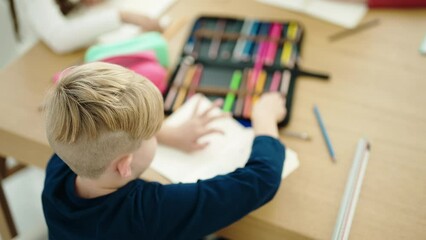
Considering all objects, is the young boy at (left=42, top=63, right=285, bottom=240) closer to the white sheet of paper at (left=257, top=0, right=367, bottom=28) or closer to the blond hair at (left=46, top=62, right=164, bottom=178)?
the blond hair at (left=46, top=62, right=164, bottom=178)

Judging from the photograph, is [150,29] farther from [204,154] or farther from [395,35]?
[395,35]

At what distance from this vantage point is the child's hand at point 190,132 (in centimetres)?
87

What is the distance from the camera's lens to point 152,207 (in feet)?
2.38

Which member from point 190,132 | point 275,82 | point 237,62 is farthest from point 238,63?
point 190,132

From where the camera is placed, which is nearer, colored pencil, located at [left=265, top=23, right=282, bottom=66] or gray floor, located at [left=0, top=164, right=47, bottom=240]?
colored pencil, located at [left=265, top=23, right=282, bottom=66]

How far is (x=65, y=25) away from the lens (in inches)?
43.9

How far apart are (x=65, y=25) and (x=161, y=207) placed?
61 cm

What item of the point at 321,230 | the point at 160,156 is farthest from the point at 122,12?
the point at 321,230

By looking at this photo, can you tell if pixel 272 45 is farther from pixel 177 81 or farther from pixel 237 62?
pixel 177 81

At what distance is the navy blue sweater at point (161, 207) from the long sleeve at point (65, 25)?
0.46 meters

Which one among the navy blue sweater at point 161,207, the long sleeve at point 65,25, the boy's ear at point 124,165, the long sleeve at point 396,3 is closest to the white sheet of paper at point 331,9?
the long sleeve at point 396,3

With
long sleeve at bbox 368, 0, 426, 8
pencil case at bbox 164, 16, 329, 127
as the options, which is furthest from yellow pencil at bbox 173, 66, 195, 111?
long sleeve at bbox 368, 0, 426, 8

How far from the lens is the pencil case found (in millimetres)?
965

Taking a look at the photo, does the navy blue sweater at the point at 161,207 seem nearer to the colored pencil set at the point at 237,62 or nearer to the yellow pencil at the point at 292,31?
the colored pencil set at the point at 237,62
